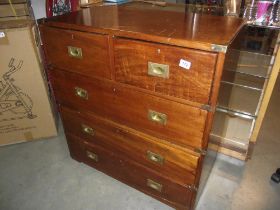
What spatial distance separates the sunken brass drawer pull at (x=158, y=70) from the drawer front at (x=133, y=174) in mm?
589

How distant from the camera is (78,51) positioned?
1.07 meters

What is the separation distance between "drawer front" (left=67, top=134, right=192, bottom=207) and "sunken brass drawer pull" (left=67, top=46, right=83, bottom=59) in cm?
59

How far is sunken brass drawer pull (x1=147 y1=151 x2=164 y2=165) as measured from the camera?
1173mm

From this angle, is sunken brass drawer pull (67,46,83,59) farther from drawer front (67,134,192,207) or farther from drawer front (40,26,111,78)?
drawer front (67,134,192,207)

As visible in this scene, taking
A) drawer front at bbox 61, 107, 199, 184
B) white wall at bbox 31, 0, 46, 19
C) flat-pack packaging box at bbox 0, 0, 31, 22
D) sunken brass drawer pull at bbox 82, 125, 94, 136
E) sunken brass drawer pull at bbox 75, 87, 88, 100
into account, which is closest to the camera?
drawer front at bbox 61, 107, 199, 184

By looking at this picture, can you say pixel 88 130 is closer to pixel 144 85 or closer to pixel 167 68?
pixel 144 85

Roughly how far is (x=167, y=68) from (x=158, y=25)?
0.73ft

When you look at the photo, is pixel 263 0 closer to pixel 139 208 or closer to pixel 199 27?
pixel 199 27

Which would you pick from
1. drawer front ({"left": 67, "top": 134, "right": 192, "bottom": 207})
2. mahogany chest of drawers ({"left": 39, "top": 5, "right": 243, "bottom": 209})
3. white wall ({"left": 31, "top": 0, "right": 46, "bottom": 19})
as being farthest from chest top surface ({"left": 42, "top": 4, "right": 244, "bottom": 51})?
white wall ({"left": 31, "top": 0, "right": 46, "bottom": 19})

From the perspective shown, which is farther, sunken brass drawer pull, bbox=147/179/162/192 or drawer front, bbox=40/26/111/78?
sunken brass drawer pull, bbox=147/179/162/192

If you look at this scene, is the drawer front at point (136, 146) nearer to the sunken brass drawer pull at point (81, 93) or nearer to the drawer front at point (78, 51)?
the sunken brass drawer pull at point (81, 93)

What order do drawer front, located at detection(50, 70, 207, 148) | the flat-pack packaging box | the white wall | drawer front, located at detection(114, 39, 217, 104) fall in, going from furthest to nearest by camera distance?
the white wall < the flat-pack packaging box < drawer front, located at detection(50, 70, 207, 148) < drawer front, located at detection(114, 39, 217, 104)

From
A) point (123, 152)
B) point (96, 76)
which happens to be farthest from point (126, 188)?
point (96, 76)

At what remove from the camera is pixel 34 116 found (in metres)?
1.77
